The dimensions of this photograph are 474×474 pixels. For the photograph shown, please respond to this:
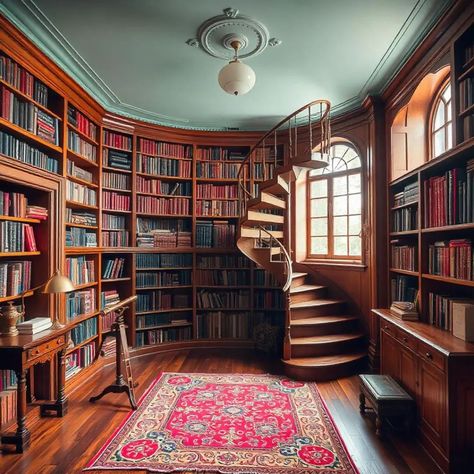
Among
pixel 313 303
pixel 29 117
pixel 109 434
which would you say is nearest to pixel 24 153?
pixel 29 117

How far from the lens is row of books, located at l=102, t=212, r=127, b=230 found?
4.57 m

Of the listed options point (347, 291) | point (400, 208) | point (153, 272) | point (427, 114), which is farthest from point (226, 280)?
point (427, 114)

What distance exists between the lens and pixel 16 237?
9.41ft

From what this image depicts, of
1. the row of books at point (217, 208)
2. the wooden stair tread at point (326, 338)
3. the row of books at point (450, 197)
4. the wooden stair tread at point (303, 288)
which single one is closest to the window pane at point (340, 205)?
the wooden stair tread at point (303, 288)

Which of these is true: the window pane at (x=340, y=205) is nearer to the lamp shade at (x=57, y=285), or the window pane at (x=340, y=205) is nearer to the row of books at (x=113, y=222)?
the row of books at (x=113, y=222)

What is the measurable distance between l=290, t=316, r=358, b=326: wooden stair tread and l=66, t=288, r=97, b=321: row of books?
2423mm

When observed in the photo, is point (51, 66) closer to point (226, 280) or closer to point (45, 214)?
point (45, 214)

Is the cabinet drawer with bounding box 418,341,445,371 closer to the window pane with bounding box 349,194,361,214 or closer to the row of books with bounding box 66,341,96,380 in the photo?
the window pane with bounding box 349,194,361,214

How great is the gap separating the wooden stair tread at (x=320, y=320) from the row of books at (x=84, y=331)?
7.86 feet

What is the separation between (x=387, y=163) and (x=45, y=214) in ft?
12.1

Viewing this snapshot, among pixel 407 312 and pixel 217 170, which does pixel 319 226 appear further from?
pixel 407 312

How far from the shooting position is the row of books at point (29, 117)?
9.11ft

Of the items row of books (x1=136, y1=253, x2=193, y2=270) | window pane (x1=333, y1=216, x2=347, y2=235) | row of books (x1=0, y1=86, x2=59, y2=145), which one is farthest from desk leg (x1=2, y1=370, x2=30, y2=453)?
window pane (x1=333, y1=216, x2=347, y2=235)

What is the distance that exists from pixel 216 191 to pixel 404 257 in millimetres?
2831
